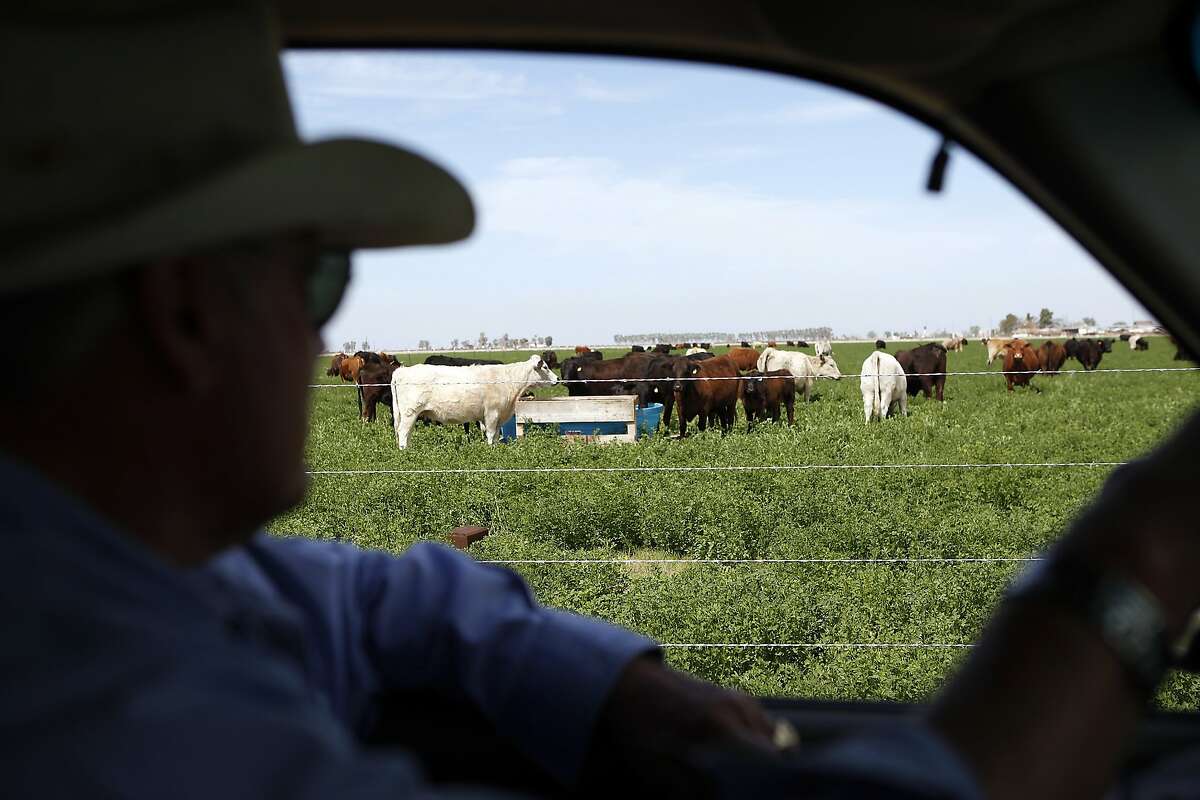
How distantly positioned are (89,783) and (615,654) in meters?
0.56

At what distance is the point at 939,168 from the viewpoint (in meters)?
1.09

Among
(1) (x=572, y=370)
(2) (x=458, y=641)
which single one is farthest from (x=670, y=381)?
(2) (x=458, y=641)

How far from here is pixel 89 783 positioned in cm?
A: 46

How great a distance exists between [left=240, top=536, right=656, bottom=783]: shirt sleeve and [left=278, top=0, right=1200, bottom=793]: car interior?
47mm


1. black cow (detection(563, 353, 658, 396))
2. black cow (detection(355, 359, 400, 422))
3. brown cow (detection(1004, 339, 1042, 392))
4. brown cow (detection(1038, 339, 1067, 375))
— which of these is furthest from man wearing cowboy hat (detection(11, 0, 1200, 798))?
brown cow (detection(1038, 339, 1067, 375))

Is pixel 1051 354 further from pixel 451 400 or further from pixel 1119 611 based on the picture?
pixel 1119 611

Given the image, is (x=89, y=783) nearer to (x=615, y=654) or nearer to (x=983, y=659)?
(x=983, y=659)

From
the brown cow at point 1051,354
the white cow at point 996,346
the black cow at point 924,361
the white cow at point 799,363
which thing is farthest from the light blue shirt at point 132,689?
the brown cow at point 1051,354

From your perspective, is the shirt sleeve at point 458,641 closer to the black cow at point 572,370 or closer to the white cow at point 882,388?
the white cow at point 882,388

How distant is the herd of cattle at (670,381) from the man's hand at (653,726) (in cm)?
766

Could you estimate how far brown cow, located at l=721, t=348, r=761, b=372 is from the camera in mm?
16047

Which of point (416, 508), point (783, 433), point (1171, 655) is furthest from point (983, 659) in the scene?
point (783, 433)

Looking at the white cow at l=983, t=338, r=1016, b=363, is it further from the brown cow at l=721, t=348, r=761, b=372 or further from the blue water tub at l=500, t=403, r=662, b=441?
the blue water tub at l=500, t=403, r=662, b=441

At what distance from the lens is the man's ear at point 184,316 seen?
0.55m
